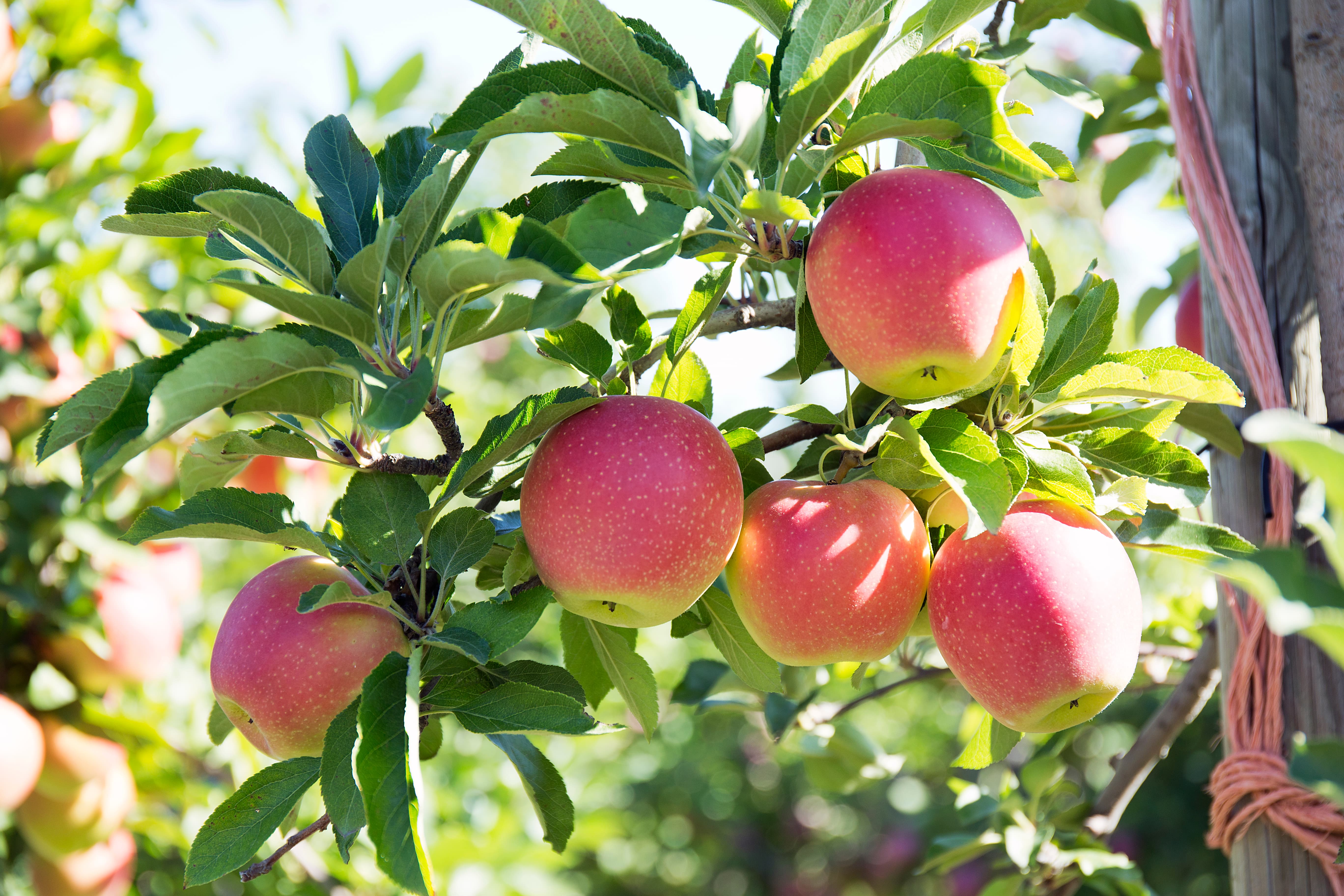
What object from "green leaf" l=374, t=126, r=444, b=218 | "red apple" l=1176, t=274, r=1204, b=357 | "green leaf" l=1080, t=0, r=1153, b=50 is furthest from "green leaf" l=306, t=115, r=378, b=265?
"red apple" l=1176, t=274, r=1204, b=357

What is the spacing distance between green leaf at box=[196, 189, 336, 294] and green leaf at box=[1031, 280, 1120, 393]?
0.50 meters

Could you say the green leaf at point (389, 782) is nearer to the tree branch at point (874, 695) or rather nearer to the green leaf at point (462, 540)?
the green leaf at point (462, 540)

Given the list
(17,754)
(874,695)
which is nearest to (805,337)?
(874,695)

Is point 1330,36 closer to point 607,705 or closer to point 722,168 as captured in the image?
point 722,168

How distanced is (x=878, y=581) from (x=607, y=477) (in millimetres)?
207

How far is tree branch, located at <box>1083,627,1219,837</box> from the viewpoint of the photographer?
1088 mm

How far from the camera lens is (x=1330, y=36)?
92 cm

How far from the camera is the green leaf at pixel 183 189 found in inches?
26.5

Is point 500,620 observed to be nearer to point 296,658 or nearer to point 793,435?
point 296,658

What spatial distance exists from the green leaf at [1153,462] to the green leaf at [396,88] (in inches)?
57.8

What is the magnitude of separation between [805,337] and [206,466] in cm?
47

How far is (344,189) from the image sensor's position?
0.72 metres

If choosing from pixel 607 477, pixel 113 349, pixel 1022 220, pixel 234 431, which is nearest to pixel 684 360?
pixel 607 477

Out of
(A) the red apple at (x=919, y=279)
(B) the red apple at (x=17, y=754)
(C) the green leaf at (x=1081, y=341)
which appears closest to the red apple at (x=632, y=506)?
(A) the red apple at (x=919, y=279)
